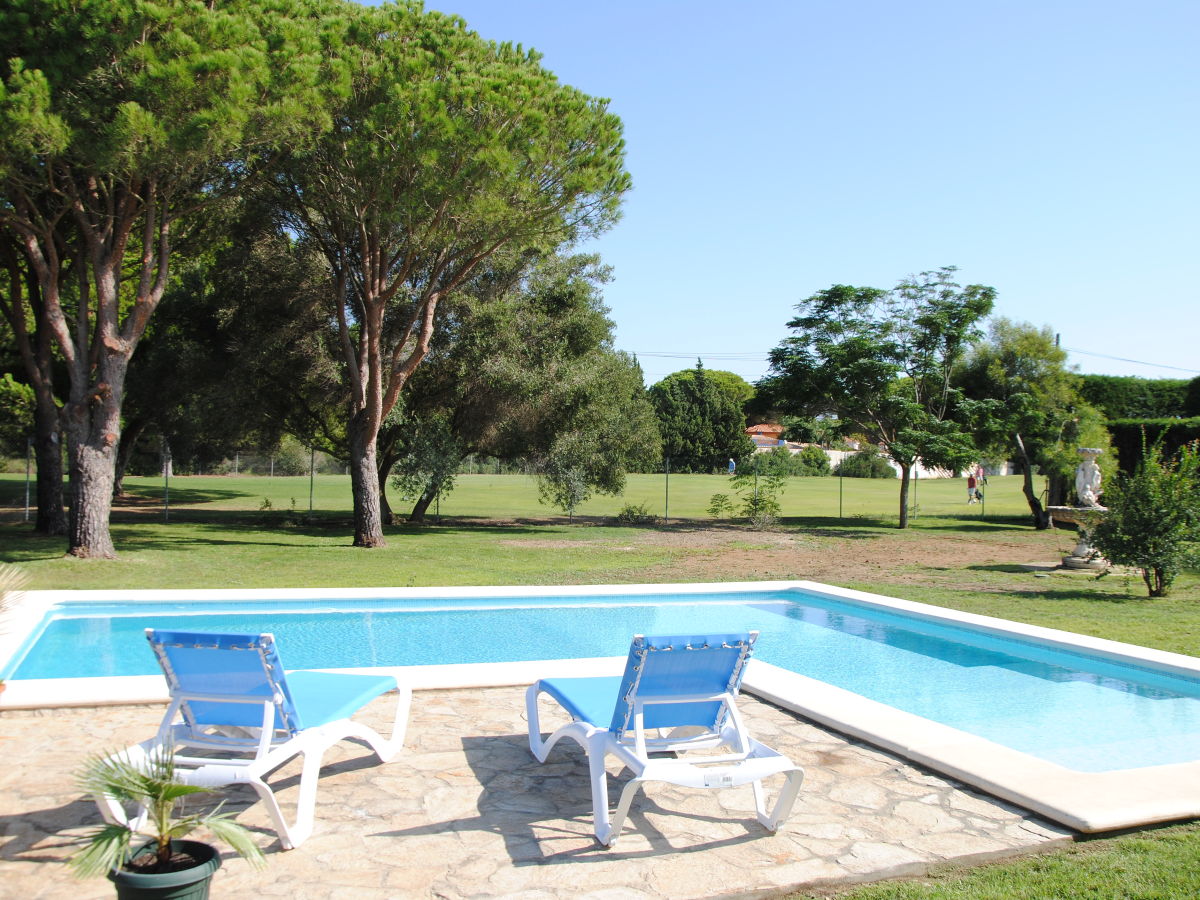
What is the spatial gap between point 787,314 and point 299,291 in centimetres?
1346

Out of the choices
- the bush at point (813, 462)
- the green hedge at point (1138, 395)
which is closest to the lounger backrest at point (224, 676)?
the green hedge at point (1138, 395)

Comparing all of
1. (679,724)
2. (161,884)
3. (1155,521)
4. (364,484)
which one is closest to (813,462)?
(364,484)

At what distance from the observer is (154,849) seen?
2818mm

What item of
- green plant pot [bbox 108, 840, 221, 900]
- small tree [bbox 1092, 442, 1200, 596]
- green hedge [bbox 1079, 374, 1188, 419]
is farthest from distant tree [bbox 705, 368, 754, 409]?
green plant pot [bbox 108, 840, 221, 900]

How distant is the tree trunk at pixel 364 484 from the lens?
55.5 feet

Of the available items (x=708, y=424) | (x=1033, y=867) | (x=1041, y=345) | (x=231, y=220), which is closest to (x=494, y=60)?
(x=231, y=220)

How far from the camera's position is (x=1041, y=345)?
2561cm

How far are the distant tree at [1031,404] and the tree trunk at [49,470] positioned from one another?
71.4ft

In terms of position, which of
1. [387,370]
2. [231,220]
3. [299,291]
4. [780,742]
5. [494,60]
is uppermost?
[494,60]

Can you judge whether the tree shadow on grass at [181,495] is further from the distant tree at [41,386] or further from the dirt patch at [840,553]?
the dirt patch at [840,553]

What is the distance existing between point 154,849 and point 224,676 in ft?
3.88

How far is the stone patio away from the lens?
11.0 feet

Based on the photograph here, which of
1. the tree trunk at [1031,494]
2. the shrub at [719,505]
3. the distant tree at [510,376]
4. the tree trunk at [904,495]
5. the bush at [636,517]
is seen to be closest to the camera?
the distant tree at [510,376]

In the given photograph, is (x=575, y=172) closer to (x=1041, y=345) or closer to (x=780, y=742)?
(x=780, y=742)
